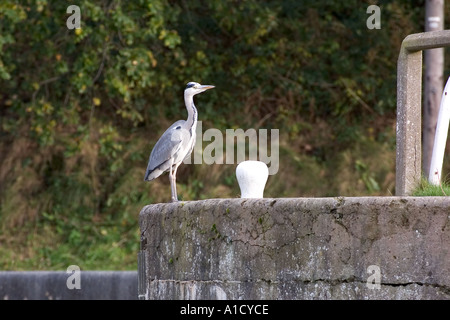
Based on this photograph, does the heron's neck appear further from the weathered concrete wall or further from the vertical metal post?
the vertical metal post

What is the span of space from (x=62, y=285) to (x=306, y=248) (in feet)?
24.0

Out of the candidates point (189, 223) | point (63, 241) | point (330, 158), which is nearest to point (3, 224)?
point (63, 241)

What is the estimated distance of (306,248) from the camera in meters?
6.55

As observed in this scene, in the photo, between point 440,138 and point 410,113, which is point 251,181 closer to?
point 410,113

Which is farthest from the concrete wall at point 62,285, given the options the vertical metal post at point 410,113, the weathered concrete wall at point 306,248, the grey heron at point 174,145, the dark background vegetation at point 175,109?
the vertical metal post at point 410,113

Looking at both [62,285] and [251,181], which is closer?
[251,181]

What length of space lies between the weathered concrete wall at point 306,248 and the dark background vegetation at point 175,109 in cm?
821

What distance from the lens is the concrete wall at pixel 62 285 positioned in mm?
13039

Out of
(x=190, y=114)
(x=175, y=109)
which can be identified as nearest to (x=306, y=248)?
(x=190, y=114)

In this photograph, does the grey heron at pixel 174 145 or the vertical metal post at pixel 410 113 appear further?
the grey heron at pixel 174 145

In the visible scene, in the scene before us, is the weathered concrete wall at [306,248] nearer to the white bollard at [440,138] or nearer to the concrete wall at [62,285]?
the white bollard at [440,138]

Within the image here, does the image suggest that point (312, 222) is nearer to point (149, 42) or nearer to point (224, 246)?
point (224, 246)

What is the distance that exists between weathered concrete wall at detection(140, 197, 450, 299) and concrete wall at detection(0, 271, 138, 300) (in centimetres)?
521

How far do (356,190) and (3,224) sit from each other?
573 centimetres
